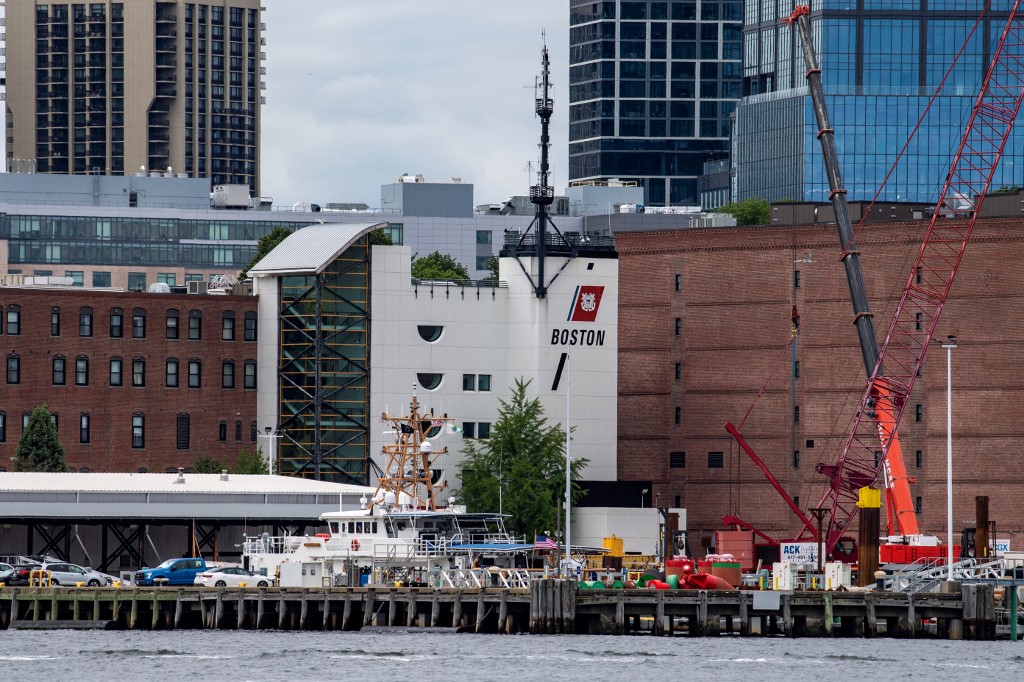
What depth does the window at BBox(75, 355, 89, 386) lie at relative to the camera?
173 metres

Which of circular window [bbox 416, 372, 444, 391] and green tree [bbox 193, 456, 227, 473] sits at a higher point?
circular window [bbox 416, 372, 444, 391]

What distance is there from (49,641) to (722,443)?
80248mm

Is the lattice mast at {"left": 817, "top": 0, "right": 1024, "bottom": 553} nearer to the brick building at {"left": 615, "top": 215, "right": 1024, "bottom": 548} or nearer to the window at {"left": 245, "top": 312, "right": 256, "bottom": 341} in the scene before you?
the brick building at {"left": 615, "top": 215, "right": 1024, "bottom": 548}

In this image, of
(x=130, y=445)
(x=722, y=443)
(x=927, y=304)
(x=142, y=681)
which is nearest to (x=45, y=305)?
(x=130, y=445)

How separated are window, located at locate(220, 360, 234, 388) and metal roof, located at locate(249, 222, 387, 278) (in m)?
6.48

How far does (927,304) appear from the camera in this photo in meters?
177

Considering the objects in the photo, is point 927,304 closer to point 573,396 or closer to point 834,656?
point 573,396

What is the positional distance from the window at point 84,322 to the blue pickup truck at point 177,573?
5046cm

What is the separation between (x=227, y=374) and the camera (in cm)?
17650

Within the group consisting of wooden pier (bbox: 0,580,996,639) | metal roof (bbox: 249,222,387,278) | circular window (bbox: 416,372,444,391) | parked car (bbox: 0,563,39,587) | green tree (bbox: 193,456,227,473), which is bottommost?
wooden pier (bbox: 0,580,996,639)

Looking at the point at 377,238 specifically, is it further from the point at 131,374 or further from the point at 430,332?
the point at 131,374

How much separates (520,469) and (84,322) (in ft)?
106

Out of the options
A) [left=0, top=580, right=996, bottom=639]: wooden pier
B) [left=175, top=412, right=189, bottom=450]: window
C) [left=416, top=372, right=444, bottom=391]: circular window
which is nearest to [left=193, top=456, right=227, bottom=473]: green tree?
[left=175, top=412, right=189, bottom=450]: window

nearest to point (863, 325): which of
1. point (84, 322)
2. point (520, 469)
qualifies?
point (520, 469)
